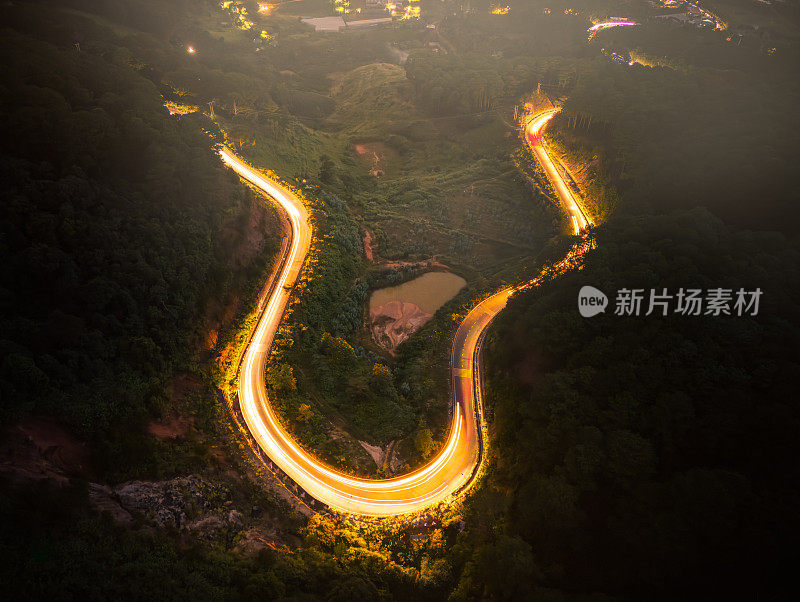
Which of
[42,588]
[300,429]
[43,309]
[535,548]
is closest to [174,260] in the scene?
[43,309]

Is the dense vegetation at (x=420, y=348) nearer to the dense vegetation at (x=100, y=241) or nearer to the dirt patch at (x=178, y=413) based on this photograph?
the dense vegetation at (x=100, y=241)

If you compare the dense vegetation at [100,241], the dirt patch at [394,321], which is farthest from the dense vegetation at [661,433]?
the dense vegetation at [100,241]

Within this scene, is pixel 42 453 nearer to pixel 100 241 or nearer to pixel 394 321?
pixel 100 241

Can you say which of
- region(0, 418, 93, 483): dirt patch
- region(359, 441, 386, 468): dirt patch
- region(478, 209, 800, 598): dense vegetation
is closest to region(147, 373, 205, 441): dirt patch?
region(0, 418, 93, 483): dirt patch

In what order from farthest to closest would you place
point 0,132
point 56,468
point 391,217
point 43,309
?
point 391,217 < point 0,132 < point 43,309 < point 56,468

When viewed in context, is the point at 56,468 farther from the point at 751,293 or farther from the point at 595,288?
the point at 751,293

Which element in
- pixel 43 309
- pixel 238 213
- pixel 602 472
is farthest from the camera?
pixel 238 213

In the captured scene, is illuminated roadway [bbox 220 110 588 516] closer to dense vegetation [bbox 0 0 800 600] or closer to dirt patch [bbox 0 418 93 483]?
dense vegetation [bbox 0 0 800 600]
